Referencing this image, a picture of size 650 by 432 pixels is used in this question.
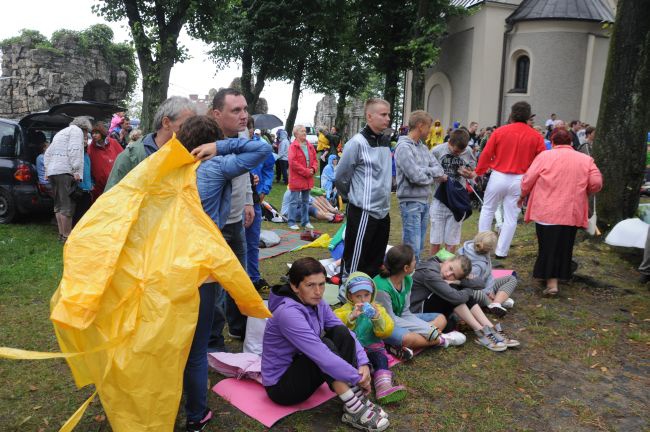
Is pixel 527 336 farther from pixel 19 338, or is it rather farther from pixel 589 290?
pixel 19 338

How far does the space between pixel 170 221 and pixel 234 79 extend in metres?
42.9

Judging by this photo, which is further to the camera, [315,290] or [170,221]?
[315,290]

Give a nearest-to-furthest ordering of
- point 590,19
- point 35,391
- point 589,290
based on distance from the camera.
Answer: point 35,391
point 589,290
point 590,19

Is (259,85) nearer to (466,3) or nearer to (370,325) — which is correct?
(466,3)

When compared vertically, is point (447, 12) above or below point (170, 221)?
above

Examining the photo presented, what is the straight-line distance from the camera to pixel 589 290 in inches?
229

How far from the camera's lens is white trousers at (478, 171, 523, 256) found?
21.7 ft

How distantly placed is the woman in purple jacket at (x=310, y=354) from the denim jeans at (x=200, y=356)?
20.1 inches

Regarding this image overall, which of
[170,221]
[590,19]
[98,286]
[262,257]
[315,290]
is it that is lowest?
[262,257]

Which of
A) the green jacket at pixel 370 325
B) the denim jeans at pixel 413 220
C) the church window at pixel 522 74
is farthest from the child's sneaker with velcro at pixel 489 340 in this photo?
the church window at pixel 522 74

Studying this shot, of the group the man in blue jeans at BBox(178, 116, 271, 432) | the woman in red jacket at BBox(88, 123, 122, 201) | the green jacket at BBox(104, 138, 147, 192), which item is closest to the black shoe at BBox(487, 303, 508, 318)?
the man in blue jeans at BBox(178, 116, 271, 432)

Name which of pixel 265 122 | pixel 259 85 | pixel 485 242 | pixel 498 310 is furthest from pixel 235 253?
pixel 259 85

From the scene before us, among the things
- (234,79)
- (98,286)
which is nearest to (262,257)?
(98,286)

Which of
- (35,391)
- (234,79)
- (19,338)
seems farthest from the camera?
(234,79)
